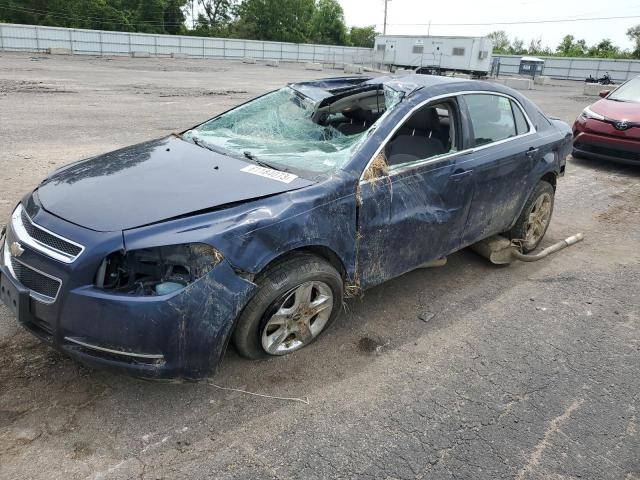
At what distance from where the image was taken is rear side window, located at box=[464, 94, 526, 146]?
12.9ft

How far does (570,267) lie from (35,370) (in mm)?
4394

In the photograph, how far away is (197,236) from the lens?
242 centimetres

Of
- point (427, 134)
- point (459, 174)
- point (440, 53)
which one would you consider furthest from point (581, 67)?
point (459, 174)

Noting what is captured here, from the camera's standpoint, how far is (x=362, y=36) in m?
83.6

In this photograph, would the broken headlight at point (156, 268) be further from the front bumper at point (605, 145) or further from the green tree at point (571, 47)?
the green tree at point (571, 47)

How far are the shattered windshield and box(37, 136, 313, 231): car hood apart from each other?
0.79 feet

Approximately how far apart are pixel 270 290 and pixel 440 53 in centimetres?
3812

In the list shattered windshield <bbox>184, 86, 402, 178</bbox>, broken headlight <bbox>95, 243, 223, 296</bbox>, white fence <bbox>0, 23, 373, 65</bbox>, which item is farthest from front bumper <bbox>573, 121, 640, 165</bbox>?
white fence <bbox>0, 23, 373, 65</bbox>

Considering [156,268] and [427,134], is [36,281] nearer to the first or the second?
[156,268]

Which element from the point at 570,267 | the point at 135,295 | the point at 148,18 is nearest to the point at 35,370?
the point at 135,295

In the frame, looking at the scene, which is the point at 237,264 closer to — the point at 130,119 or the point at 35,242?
the point at 35,242

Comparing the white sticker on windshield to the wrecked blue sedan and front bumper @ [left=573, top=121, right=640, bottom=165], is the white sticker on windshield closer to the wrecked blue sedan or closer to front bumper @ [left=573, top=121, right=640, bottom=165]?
the wrecked blue sedan

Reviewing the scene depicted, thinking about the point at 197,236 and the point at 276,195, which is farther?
the point at 276,195

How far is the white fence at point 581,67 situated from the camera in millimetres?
39031
